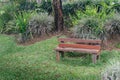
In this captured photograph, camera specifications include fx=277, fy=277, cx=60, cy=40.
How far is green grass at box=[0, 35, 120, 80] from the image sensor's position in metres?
7.36

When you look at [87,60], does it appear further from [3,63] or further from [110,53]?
[3,63]

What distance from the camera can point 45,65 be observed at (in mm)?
8062

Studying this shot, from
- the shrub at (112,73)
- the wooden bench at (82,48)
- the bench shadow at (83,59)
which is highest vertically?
the shrub at (112,73)

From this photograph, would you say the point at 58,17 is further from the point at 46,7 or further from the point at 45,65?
the point at 45,65

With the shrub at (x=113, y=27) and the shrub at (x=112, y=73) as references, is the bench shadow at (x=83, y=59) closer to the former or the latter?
the shrub at (x=113, y=27)

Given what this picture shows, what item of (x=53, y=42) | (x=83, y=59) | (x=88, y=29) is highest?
(x=88, y=29)

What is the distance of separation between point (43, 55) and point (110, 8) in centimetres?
330

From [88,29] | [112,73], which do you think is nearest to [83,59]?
[88,29]

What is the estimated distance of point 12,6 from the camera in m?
13.5

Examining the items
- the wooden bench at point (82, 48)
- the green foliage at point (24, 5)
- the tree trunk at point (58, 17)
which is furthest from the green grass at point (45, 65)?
the green foliage at point (24, 5)

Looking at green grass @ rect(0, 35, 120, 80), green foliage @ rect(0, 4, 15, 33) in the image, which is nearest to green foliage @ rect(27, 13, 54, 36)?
green grass @ rect(0, 35, 120, 80)

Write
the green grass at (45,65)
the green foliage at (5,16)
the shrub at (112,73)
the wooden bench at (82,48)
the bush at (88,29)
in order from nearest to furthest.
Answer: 1. the shrub at (112,73)
2. the green grass at (45,65)
3. the wooden bench at (82,48)
4. the bush at (88,29)
5. the green foliage at (5,16)

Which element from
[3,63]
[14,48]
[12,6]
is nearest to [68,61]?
[3,63]

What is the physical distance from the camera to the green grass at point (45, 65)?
736cm
